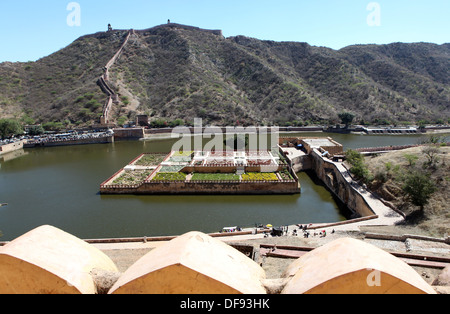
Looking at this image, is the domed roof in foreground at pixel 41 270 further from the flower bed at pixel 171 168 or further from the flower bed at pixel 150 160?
the flower bed at pixel 150 160

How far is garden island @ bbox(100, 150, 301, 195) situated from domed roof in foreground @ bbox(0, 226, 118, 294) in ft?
60.5

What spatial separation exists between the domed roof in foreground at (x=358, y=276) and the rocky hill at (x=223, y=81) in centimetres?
5882

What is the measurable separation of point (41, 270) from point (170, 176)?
21423 mm

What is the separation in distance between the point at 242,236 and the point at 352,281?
38.8 feet

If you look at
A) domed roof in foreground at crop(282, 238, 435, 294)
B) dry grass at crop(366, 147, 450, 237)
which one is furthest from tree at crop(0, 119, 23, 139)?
domed roof in foreground at crop(282, 238, 435, 294)

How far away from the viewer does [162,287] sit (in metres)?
8.13

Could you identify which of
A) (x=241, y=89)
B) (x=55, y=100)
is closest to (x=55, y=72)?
(x=55, y=100)

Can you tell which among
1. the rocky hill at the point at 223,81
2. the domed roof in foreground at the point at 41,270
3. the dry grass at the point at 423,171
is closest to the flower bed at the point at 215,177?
the dry grass at the point at 423,171

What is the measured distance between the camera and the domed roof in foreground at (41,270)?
8.77 meters

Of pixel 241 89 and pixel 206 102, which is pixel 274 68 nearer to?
pixel 241 89

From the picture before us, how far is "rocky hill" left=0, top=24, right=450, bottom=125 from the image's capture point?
234 feet

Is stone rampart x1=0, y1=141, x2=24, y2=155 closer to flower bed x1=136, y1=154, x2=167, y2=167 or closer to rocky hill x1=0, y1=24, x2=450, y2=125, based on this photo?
rocky hill x1=0, y1=24, x2=450, y2=125

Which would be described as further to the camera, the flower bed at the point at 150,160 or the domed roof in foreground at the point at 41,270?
the flower bed at the point at 150,160
